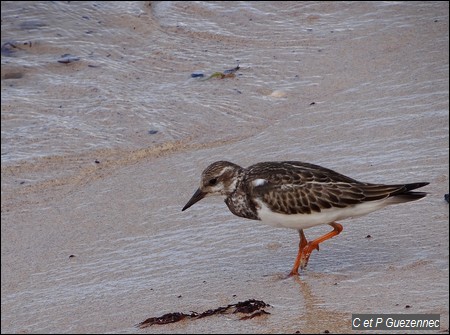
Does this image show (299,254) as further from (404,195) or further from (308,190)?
(404,195)

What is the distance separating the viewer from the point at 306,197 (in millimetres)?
4453

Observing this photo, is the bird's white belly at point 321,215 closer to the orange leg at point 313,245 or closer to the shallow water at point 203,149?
the orange leg at point 313,245

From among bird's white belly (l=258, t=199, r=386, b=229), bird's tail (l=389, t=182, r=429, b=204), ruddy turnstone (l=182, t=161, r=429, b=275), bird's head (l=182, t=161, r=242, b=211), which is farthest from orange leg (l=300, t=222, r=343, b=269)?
bird's head (l=182, t=161, r=242, b=211)

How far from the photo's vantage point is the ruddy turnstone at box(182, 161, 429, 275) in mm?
4426

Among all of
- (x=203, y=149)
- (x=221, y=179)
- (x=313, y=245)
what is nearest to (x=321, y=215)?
(x=313, y=245)

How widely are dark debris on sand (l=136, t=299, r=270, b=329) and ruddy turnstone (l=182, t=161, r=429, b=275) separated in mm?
572

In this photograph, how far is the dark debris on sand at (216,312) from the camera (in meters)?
3.93

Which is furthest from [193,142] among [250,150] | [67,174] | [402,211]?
[402,211]

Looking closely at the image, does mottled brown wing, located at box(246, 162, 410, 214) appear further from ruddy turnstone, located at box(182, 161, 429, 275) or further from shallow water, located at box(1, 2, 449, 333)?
shallow water, located at box(1, 2, 449, 333)

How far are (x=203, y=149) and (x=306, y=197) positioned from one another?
7.45 feet

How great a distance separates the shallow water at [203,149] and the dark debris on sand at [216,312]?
0.06 metres

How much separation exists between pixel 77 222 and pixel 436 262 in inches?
98.6

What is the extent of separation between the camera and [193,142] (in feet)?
22.1

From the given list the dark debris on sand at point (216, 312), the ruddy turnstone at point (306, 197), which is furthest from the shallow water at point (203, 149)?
the ruddy turnstone at point (306, 197)
